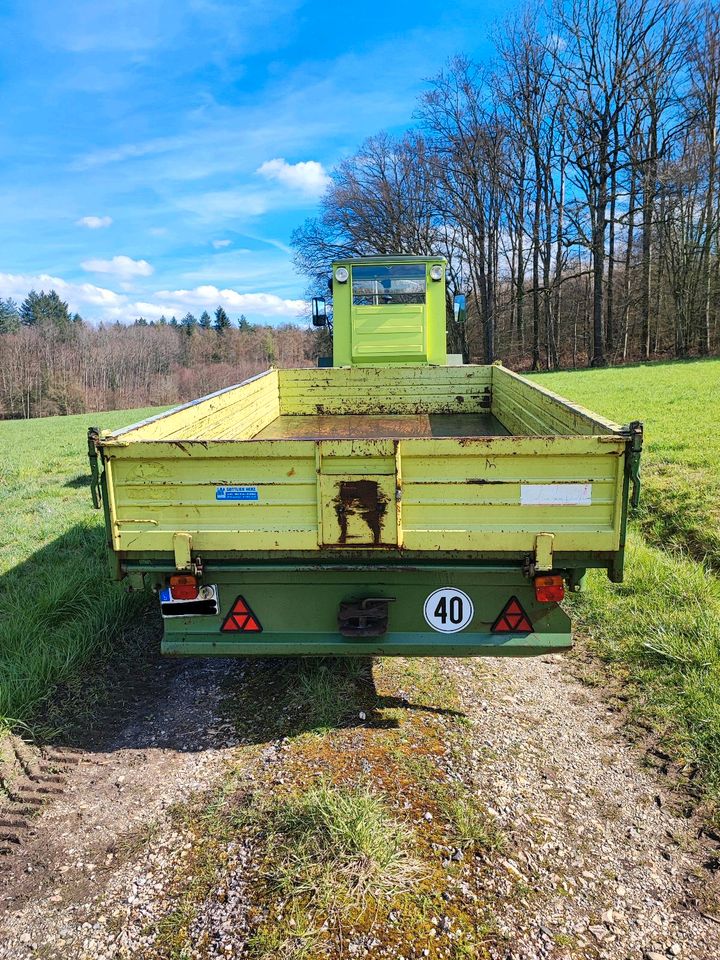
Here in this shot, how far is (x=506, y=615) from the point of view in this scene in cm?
301

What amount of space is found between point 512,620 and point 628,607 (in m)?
1.89

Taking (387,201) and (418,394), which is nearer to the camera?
(418,394)

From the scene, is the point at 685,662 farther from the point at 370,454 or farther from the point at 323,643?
the point at 370,454

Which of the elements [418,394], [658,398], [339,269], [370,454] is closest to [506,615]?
[370,454]

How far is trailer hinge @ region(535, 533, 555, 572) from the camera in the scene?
8.89 ft

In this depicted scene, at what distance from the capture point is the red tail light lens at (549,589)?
2850 millimetres

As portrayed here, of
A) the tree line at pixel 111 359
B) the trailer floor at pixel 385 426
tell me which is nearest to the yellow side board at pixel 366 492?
the trailer floor at pixel 385 426

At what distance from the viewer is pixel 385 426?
6.31 metres

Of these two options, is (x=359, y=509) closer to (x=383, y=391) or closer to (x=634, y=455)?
(x=634, y=455)

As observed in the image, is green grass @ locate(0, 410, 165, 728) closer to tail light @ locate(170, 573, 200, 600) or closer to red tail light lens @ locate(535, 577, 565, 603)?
tail light @ locate(170, 573, 200, 600)

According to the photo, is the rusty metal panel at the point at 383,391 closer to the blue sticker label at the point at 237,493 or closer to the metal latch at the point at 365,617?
the metal latch at the point at 365,617

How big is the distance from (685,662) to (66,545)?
5427 millimetres

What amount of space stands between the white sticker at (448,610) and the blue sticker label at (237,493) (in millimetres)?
1034

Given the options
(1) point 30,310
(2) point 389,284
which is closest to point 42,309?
(1) point 30,310
